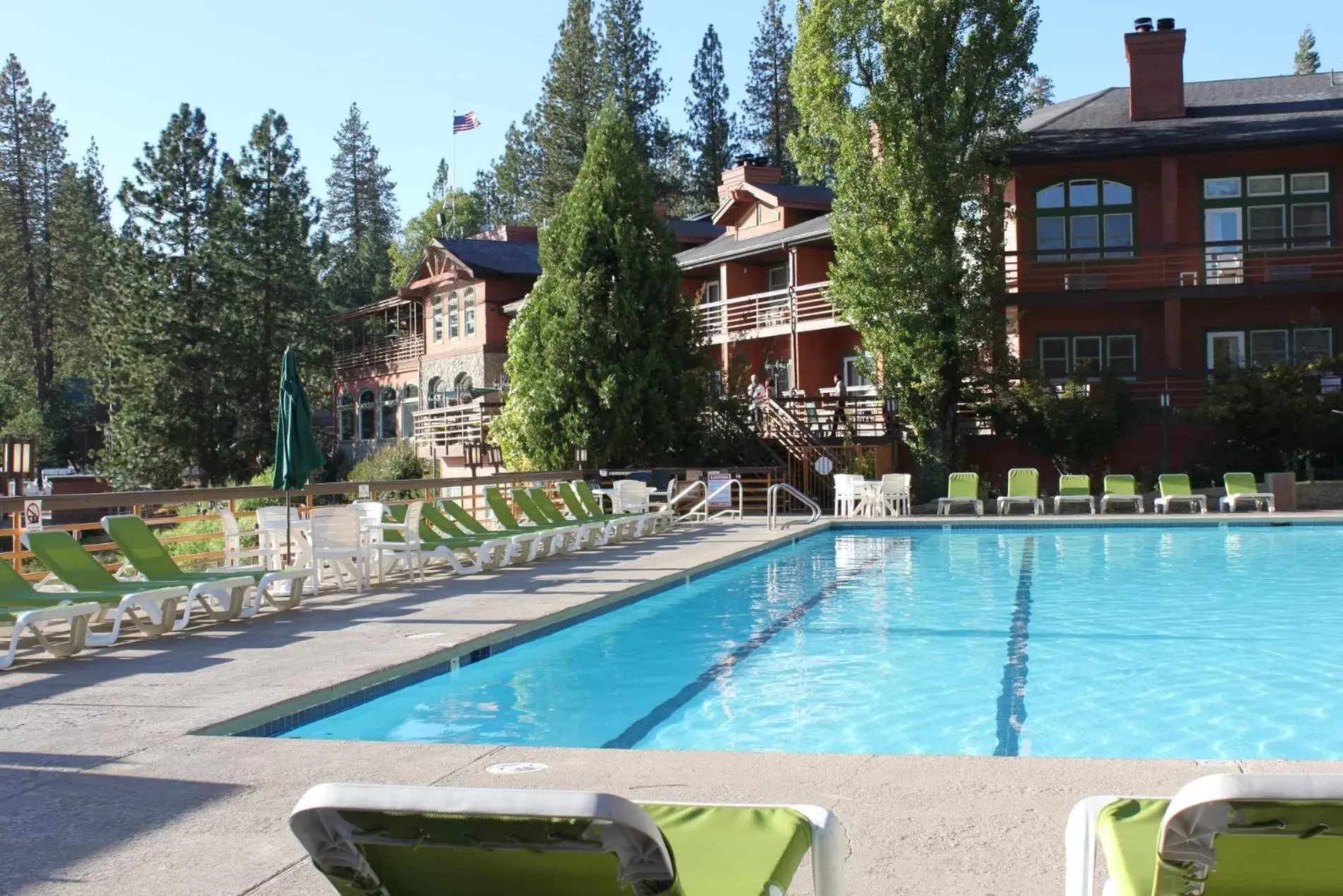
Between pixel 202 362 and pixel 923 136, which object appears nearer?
pixel 923 136

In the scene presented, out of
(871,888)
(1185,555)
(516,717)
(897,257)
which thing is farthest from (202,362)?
(871,888)

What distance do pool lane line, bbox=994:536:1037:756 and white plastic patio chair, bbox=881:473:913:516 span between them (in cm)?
878

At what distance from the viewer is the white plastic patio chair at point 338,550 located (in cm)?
1184

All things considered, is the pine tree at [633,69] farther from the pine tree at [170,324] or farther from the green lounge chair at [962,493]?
the green lounge chair at [962,493]

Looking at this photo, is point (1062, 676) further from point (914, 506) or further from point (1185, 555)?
point (914, 506)

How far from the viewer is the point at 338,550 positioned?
467 inches

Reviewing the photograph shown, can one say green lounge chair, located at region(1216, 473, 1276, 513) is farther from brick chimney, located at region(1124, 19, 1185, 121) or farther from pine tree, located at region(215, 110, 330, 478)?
pine tree, located at region(215, 110, 330, 478)

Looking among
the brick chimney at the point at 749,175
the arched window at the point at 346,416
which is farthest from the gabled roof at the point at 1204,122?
the arched window at the point at 346,416

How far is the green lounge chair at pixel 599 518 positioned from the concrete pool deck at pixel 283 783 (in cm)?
928

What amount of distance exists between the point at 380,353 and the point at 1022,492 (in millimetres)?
30768

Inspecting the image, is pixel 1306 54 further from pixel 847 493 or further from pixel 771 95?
pixel 847 493

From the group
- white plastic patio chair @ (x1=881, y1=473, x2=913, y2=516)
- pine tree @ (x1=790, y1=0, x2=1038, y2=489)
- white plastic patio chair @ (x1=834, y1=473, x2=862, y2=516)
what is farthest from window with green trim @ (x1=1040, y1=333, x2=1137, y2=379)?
white plastic patio chair @ (x1=834, y1=473, x2=862, y2=516)

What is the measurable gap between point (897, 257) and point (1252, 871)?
76.7 feet

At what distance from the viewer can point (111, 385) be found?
137 ft
